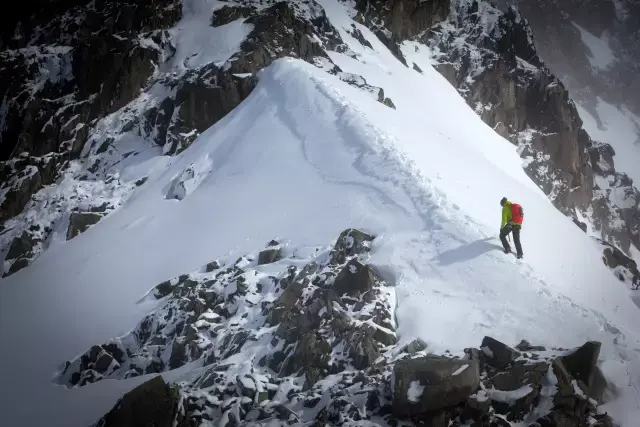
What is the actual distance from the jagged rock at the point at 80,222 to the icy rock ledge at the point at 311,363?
11.7m

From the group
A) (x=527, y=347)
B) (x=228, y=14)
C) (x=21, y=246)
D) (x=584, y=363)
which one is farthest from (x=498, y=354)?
(x=228, y=14)

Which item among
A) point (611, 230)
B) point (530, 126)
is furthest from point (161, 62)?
point (611, 230)

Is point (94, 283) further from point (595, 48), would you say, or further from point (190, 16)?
point (595, 48)

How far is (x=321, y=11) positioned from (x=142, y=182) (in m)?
22.0

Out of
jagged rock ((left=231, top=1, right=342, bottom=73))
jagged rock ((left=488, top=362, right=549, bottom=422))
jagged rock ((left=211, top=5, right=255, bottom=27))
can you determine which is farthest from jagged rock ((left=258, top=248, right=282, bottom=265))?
jagged rock ((left=211, top=5, right=255, bottom=27))

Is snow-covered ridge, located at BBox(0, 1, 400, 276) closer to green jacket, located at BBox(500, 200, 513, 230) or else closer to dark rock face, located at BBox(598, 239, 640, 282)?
dark rock face, located at BBox(598, 239, 640, 282)

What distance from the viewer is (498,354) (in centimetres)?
855

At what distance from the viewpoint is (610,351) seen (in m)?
9.17

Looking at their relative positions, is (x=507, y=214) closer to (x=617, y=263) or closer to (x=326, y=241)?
(x=326, y=241)

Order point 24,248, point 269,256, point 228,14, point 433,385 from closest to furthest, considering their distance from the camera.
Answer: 1. point 433,385
2. point 269,256
3. point 24,248
4. point 228,14

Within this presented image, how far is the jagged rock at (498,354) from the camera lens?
27.6 feet

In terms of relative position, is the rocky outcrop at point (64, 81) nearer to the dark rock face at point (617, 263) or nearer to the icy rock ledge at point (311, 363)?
the icy rock ledge at point (311, 363)

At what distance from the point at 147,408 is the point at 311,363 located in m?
3.72

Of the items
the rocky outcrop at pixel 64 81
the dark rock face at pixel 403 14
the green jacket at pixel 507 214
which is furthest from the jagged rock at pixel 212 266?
the dark rock face at pixel 403 14
